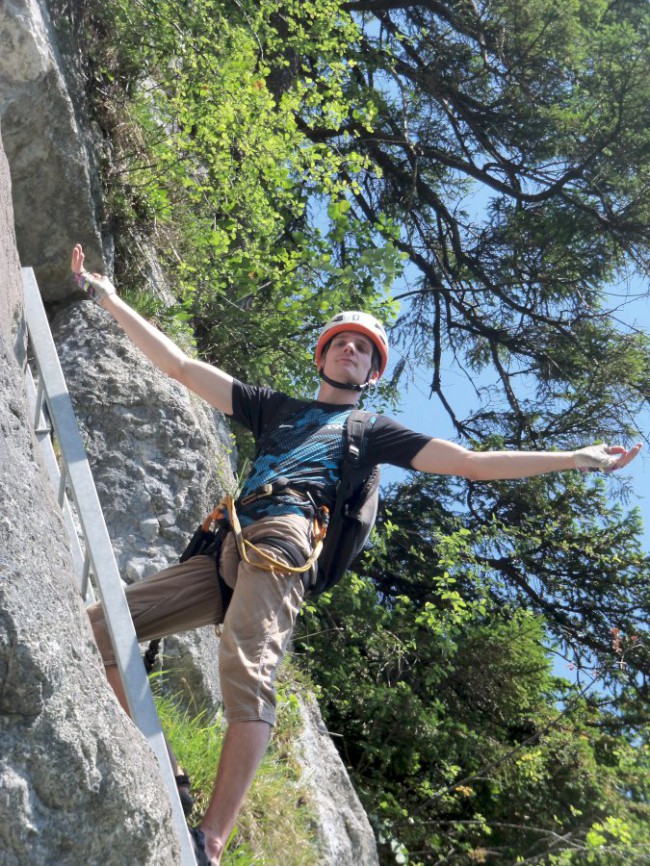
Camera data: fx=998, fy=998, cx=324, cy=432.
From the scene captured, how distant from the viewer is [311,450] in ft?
12.9

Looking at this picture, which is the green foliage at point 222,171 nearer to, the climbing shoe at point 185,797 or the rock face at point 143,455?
the rock face at point 143,455

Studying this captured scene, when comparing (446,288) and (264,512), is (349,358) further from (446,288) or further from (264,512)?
(446,288)

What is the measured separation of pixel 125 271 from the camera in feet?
21.8

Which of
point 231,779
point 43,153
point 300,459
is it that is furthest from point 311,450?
point 43,153

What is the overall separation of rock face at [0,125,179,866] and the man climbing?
50 centimetres

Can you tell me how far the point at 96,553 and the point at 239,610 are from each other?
55 centimetres

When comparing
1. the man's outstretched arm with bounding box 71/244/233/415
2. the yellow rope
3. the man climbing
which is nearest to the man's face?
the man climbing

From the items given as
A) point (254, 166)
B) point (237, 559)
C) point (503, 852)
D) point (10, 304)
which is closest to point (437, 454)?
point (237, 559)

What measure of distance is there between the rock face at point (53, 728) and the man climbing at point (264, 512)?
1.65 ft

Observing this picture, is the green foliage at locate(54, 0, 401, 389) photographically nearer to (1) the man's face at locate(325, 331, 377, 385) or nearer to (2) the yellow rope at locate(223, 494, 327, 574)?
(1) the man's face at locate(325, 331, 377, 385)

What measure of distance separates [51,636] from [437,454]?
72.3 inches

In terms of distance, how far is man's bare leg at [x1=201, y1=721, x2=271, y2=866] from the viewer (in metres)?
3.13

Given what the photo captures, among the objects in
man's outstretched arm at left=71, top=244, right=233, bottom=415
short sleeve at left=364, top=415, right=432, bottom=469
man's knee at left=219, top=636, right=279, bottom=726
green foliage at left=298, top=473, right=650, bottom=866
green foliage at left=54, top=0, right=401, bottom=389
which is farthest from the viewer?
green foliage at left=298, top=473, right=650, bottom=866

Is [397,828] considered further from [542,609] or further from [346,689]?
[542,609]
